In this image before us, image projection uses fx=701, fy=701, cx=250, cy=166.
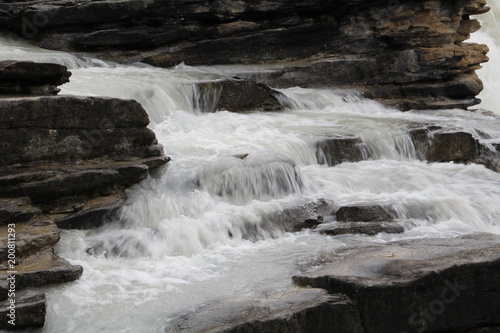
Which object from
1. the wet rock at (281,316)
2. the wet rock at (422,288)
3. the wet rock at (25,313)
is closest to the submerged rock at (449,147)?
the wet rock at (422,288)

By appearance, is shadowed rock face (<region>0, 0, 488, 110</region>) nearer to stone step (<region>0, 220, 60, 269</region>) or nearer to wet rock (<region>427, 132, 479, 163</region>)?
wet rock (<region>427, 132, 479, 163</region>)

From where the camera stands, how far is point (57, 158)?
26.5 feet

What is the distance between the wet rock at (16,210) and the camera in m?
7.31

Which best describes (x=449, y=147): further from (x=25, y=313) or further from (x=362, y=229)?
(x=25, y=313)

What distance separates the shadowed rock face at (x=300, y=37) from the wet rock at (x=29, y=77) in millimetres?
6377

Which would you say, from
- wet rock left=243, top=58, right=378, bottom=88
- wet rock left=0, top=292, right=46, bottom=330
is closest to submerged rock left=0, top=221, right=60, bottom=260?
wet rock left=0, top=292, right=46, bottom=330

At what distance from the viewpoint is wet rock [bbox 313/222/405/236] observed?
836 cm

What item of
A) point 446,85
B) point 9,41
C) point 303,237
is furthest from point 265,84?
point 303,237

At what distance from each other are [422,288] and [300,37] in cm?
A: 1097

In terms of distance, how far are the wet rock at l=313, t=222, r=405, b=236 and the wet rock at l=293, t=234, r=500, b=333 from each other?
1.85 m

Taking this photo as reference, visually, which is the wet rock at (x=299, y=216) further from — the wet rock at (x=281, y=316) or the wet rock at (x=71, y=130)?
the wet rock at (x=281, y=316)

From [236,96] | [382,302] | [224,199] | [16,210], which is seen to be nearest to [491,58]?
[236,96]

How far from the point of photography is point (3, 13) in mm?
14805

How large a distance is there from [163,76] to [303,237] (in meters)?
6.38
